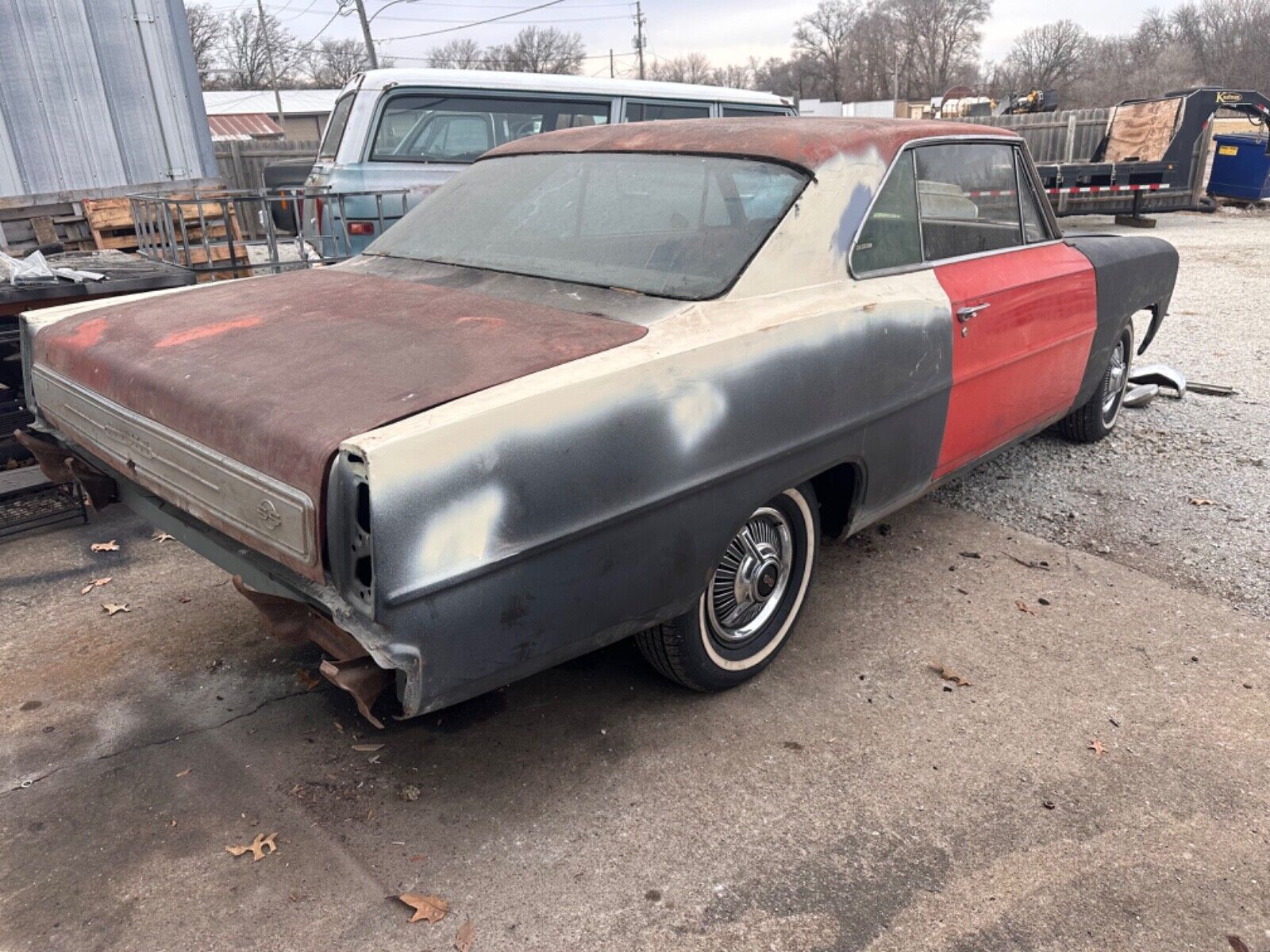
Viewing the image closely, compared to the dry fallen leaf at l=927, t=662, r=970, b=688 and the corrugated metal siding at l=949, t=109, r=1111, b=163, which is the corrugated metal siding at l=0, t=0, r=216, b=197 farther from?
the corrugated metal siding at l=949, t=109, r=1111, b=163

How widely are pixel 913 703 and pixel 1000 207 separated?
7.25ft

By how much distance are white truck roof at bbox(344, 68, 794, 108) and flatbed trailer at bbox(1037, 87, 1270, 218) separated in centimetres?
895

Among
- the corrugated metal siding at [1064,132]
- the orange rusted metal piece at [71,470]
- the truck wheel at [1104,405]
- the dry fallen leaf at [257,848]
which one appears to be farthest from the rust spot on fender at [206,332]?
the corrugated metal siding at [1064,132]

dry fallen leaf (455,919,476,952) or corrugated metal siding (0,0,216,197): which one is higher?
corrugated metal siding (0,0,216,197)

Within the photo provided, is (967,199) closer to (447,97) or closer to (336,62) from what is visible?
(447,97)

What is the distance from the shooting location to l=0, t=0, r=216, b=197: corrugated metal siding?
647 cm

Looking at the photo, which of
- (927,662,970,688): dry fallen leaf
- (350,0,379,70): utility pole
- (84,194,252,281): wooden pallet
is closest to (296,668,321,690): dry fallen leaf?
(927,662,970,688): dry fallen leaf

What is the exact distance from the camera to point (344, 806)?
2.43 meters

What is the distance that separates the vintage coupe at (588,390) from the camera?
1.96 meters

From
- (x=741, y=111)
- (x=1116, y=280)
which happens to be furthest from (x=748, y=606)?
(x=741, y=111)

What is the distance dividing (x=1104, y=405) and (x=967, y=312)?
226cm

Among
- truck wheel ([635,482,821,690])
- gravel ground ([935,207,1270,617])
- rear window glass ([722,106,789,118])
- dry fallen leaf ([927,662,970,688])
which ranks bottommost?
gravel ground ([935,207,1270,617])

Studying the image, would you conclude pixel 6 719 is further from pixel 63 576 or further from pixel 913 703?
pixel 913 703

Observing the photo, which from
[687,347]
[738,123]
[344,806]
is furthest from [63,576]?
[738,123]
